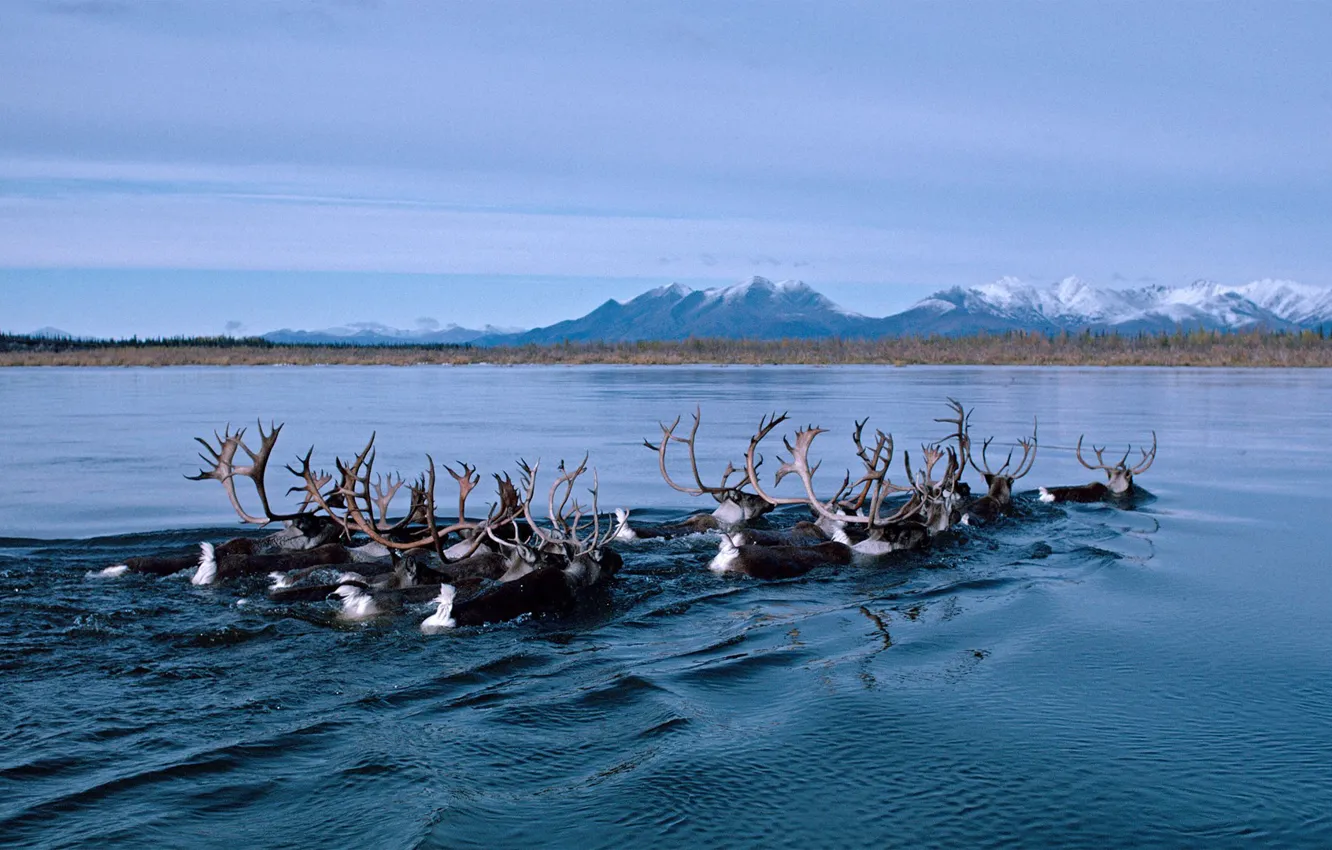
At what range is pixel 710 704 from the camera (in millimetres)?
7355

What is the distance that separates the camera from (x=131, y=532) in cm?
1338

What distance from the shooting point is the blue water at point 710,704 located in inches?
223

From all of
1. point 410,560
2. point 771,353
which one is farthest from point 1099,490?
point 771,353

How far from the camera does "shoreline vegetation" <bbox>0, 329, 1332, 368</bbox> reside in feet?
298

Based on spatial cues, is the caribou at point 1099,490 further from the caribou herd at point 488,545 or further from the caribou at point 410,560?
the caribou at point 410,560

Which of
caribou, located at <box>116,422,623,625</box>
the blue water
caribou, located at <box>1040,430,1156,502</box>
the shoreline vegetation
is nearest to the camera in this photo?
the blue water

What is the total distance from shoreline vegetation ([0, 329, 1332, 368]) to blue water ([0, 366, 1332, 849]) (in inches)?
3088

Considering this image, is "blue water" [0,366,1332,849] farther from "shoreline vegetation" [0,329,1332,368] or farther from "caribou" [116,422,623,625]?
"shoreline vegetation" [0,329,1332,368]

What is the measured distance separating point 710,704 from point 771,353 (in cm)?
11815

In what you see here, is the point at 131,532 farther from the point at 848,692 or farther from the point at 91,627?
the point at 848,692

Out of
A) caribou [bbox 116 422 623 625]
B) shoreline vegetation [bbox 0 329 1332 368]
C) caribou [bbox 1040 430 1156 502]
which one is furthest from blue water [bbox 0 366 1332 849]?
shoreline vegetation [bbox 0 329 1332 368]

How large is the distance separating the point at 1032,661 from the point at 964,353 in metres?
106

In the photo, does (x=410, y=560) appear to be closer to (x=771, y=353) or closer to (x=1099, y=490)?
(x=1099, y=490)

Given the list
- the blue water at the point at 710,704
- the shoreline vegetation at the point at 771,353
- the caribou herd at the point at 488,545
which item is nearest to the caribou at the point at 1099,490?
the blue water at the point at 710,704
